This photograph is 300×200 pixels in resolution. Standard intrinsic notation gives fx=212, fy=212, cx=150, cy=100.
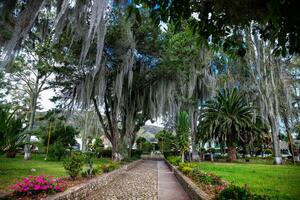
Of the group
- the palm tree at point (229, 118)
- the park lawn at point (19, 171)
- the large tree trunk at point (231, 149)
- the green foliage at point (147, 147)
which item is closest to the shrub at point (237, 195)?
the park lawn at point (19, 171)

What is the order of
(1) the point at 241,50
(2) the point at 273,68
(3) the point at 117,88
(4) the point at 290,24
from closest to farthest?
(4) the point at 290,24, (1) the point at 241,50, (3) the point at 117,88, (2) the point at 273,68

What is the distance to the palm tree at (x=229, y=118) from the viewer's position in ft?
57.1

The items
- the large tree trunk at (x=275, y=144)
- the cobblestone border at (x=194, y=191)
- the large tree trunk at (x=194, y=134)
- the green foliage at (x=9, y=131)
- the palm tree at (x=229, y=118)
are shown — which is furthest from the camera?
the large tree trunk at (x=194, y=134)

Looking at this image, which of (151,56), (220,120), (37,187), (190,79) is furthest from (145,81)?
(37,187)

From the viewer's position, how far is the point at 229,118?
1750cm

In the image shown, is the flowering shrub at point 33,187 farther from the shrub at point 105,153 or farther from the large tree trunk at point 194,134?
the shrub at point 105,153

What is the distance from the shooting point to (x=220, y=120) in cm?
1780

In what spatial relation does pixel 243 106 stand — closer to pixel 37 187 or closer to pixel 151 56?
pixel 151 56

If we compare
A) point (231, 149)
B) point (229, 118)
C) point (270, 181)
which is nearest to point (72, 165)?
point (270, 181)

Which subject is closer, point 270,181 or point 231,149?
point 270,181

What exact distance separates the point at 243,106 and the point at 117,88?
40.2ft

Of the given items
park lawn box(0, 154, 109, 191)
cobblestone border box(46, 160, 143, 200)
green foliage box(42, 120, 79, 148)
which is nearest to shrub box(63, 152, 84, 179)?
cobblestone border box(46, 160, 143, 200)

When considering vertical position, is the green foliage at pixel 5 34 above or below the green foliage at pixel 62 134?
above

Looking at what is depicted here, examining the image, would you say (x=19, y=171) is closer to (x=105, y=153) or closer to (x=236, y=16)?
(x=236, y=16)
